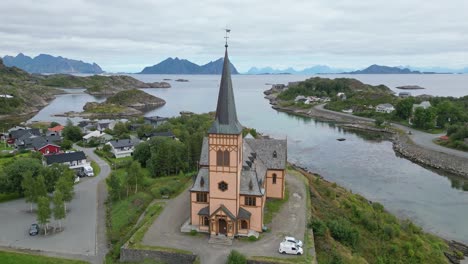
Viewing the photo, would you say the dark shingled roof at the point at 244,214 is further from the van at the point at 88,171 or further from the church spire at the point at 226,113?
the van at the point at 88,171

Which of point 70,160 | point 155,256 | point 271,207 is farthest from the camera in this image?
point 70,160

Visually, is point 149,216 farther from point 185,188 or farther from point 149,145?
point 149,145

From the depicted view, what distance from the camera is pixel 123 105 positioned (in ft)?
497

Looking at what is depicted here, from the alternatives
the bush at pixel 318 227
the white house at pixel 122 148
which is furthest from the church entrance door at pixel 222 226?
the white house at pixel 122 148

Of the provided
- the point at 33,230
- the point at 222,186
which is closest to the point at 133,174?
the point at 33,230

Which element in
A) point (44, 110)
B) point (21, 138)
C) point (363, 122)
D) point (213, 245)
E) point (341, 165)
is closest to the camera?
point (213, 245)

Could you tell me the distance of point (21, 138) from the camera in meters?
67.1

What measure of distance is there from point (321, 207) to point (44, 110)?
13826cm

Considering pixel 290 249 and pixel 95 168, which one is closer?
pixel 290 249

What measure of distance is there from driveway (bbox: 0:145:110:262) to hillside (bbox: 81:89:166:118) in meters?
92.7

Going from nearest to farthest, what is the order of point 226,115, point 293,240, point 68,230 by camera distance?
point 293,240 → point 226,115 → point 68,230

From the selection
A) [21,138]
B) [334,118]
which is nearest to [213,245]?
[21,138]

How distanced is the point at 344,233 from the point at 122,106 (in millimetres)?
129248

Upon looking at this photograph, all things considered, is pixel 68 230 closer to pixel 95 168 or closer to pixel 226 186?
pixel 226 186
